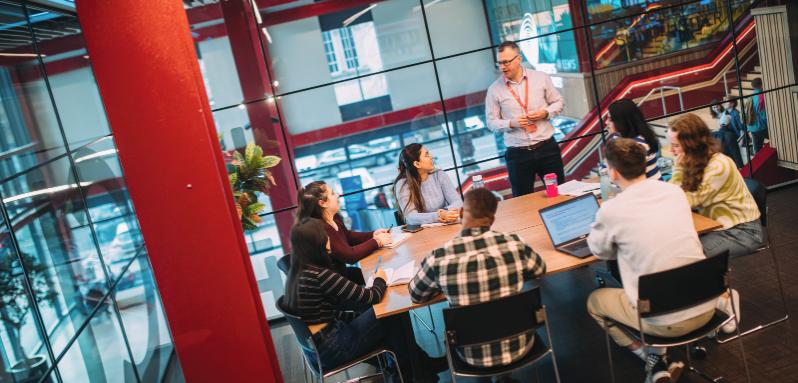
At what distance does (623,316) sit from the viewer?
332 cm

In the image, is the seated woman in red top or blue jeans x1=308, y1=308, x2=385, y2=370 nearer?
blue jeans x1=308, y1=308, x2=385, y2=370

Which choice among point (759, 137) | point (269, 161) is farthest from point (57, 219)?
point (759, 137)

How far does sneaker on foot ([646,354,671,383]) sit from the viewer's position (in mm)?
3387

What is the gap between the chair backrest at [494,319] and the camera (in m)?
3.04

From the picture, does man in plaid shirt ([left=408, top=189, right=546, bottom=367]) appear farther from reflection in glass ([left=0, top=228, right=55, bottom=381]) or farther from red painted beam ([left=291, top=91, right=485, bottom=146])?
red painted beam ([left=291, top=91, right=485, bottom=146])

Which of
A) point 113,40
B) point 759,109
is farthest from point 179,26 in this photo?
point 759,109

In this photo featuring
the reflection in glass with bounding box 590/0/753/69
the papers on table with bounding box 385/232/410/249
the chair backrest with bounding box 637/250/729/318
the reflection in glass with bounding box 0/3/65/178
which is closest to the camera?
the chair backrest with bounding box 637/250/729/318

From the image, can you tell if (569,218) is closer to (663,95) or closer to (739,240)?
(739,240)

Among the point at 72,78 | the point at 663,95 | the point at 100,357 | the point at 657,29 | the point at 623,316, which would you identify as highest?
the point at 72,78

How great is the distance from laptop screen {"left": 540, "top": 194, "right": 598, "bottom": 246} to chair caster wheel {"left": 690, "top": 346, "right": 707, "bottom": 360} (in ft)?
3.22

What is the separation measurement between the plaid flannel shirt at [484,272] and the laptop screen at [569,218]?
56 cm

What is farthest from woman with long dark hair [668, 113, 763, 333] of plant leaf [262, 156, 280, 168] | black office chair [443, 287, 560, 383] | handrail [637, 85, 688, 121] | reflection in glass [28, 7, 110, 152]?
reflection in glass [28, 7, 110, 152]

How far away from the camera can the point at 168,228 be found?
3.96 meters

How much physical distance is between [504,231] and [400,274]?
782mm
